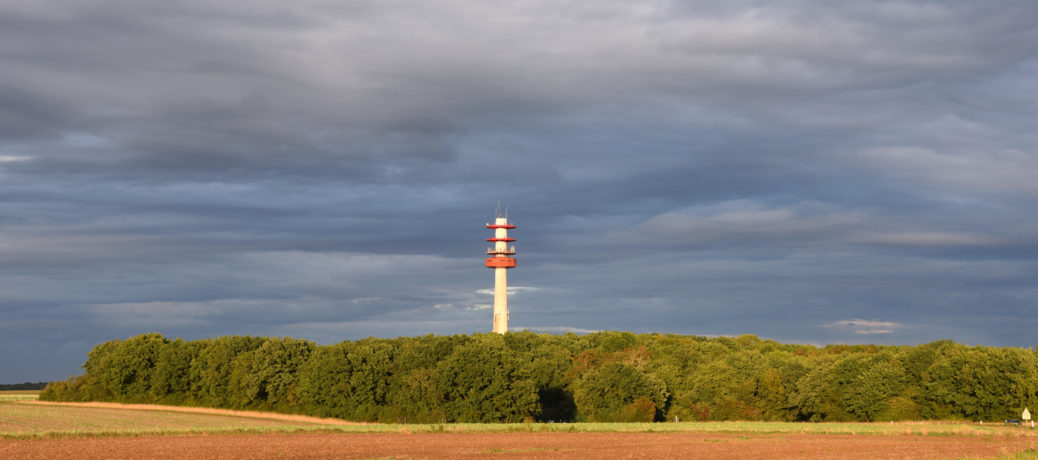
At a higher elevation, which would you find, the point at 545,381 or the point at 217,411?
the point at 545,381

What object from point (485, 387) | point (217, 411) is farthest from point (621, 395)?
point (217, 411)

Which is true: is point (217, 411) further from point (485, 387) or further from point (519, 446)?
point (519, 446)

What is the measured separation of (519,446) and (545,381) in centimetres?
7871

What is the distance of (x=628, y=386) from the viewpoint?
397 ft

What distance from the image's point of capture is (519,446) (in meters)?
66.2

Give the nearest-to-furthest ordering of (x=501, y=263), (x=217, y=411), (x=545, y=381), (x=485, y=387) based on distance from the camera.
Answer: (x=485, y=387), (x=217, y=411), (x=545, y=381), (x=501, y=263)

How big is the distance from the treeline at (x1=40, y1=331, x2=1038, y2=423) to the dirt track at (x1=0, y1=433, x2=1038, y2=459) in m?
34.5

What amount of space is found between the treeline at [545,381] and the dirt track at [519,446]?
1357 inches

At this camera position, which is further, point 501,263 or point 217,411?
point 501,263

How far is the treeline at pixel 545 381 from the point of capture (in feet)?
375

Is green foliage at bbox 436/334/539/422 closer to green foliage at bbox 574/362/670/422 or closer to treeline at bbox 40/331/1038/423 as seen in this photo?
treeline at bbox 40/331/1038/423

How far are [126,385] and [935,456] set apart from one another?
430ft

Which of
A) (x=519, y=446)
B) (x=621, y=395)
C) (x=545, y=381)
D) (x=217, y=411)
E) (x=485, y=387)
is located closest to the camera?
(x=519, y=446)

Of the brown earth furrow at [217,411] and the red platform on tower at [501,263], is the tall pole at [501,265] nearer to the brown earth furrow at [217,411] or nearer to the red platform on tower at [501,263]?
the red platform on tower at [501,263]
